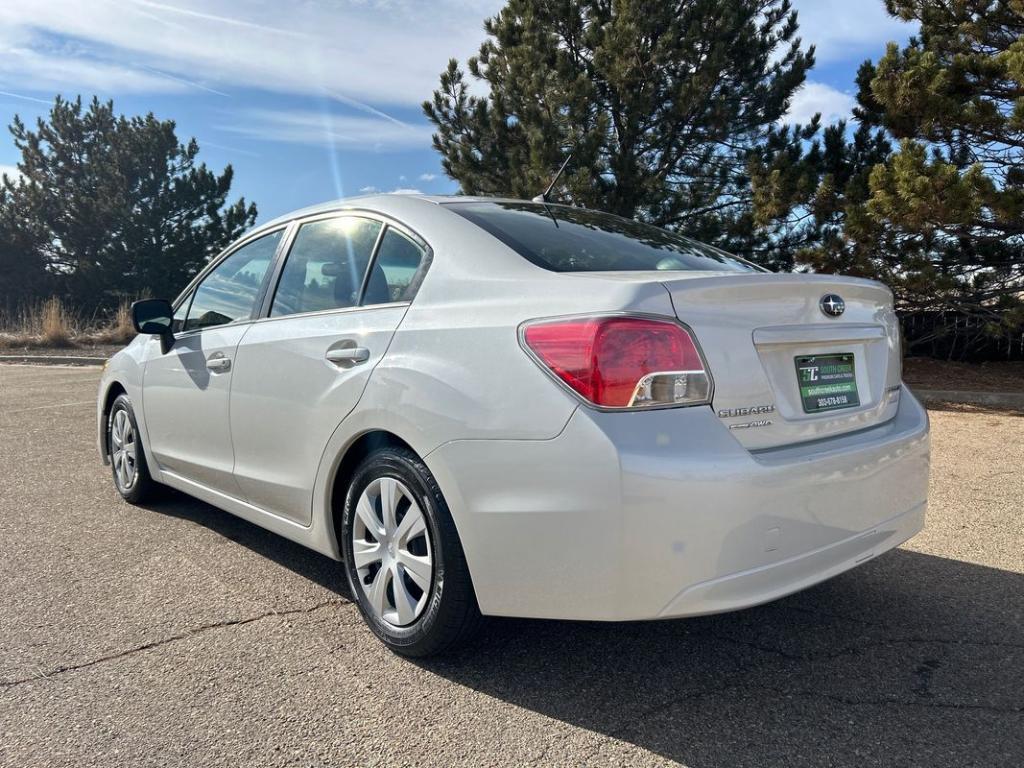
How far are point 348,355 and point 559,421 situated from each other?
100 cm

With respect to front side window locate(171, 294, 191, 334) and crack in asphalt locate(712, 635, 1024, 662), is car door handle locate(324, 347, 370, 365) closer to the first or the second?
crack in asphalt locate(712, 635, 1024, 662)

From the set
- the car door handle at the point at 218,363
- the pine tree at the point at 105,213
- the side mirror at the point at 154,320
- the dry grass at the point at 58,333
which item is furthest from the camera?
the pine tree at the point at 105,213

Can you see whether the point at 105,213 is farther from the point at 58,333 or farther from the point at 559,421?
the point at 559,421

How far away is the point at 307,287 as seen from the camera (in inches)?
133

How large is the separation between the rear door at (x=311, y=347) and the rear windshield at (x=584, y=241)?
0.36 metres

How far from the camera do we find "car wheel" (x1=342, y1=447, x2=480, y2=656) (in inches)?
98.2

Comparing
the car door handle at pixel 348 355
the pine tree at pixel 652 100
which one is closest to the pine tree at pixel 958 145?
the pine tree at pixel 652 100

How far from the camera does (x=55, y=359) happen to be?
16.3m

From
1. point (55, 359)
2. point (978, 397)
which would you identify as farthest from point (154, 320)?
point (55, 359)

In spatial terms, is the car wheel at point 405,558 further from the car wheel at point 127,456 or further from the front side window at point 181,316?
the car wheel at point 127,456

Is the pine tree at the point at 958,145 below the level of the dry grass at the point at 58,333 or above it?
above

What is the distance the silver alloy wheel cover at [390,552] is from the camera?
8.57 feet

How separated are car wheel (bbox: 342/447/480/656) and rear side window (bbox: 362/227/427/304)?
58cm

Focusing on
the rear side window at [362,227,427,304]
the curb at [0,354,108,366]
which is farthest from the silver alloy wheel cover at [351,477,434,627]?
the curb at [0,354,108,366]
